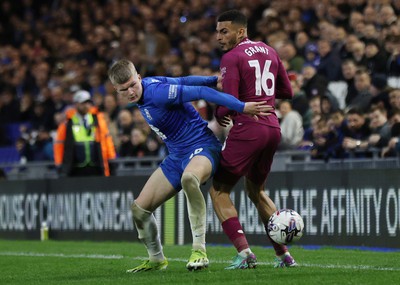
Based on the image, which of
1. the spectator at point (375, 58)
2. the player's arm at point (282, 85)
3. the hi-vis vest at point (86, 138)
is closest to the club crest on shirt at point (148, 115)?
the player's arm at point (282, 85)

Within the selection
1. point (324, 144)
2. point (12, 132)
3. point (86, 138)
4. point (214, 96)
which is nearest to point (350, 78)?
point (324, 144)

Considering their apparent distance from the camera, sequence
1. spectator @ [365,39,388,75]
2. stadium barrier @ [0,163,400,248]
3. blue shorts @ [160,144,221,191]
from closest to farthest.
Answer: blue shorts @ [160,144,221,191] → stadium barrier @ [0,163,400,248] → spectator @ [365,39,388,75]

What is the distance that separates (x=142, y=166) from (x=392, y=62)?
15.8 feet

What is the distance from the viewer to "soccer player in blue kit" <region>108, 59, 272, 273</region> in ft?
32.2

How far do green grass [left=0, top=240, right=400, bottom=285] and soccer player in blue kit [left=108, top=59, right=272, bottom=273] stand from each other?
0.44 m

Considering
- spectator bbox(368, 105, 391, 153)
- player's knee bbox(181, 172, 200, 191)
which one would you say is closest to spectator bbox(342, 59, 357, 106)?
spectator bbox(368, 105, 391, 153)

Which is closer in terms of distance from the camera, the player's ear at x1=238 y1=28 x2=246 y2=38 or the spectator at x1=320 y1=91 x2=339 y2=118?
the player's ear at x1=238 y1=28 x2=246 y2=38

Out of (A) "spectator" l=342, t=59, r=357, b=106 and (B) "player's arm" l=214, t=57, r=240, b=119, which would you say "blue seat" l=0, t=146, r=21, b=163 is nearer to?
(A) "spectator" l=342, t=59, r=357, b=106

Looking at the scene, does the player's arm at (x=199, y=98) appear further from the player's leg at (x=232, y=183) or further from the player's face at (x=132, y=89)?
the player's leg at (x=232, y=183)

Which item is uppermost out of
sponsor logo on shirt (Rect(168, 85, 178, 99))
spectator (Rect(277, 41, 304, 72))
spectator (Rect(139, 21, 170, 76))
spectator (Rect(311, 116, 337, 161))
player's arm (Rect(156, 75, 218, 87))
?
spectator (Rect(139, 21, 170, 76))

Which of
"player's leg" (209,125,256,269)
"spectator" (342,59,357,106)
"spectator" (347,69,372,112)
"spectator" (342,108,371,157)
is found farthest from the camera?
"spectator" (342,59,357,106)

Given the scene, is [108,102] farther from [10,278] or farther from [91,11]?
[10,278]

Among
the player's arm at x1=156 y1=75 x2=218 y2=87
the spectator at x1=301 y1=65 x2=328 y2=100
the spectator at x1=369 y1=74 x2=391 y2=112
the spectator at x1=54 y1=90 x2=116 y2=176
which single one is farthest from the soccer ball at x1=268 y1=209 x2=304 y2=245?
the spectator at x1=54 y1=90 x2=116 y2=176

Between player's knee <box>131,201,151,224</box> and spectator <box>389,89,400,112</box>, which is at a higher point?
spectator <box>389,89,400,112</box>
